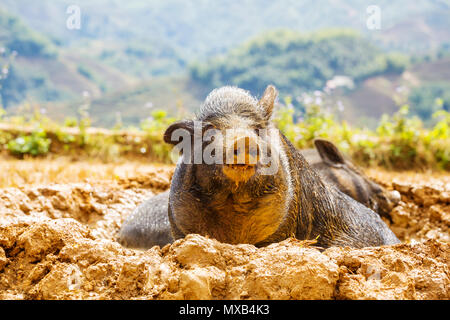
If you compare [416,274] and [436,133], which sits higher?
[436,133]

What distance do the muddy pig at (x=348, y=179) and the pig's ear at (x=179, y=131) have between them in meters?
2.51

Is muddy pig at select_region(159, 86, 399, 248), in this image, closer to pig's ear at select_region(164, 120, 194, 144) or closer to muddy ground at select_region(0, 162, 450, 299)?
pig's ear at select_region(164, 120, 194, 144)

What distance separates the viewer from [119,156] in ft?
31.1

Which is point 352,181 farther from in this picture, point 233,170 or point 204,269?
point 204,269

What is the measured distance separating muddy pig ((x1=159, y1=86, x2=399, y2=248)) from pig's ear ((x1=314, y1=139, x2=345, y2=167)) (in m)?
2.40

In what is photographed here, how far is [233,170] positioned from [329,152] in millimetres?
3393

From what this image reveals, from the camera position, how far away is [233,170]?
7.80 feet

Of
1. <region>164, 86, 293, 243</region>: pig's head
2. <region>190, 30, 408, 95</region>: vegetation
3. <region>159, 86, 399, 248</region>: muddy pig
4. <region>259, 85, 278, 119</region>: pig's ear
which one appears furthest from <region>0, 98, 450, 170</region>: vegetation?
<region>190, 30, 408, 95</region>: vegetation

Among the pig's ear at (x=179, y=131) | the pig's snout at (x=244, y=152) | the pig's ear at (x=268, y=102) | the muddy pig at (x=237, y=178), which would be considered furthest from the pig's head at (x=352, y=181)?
the pig's snout at (x=244, y=152)

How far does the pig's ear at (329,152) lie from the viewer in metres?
5.52

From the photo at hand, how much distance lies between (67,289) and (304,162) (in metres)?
1.88

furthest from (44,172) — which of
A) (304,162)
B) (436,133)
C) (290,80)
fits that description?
(290,80)

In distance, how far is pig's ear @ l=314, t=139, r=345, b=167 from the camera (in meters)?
5.52
